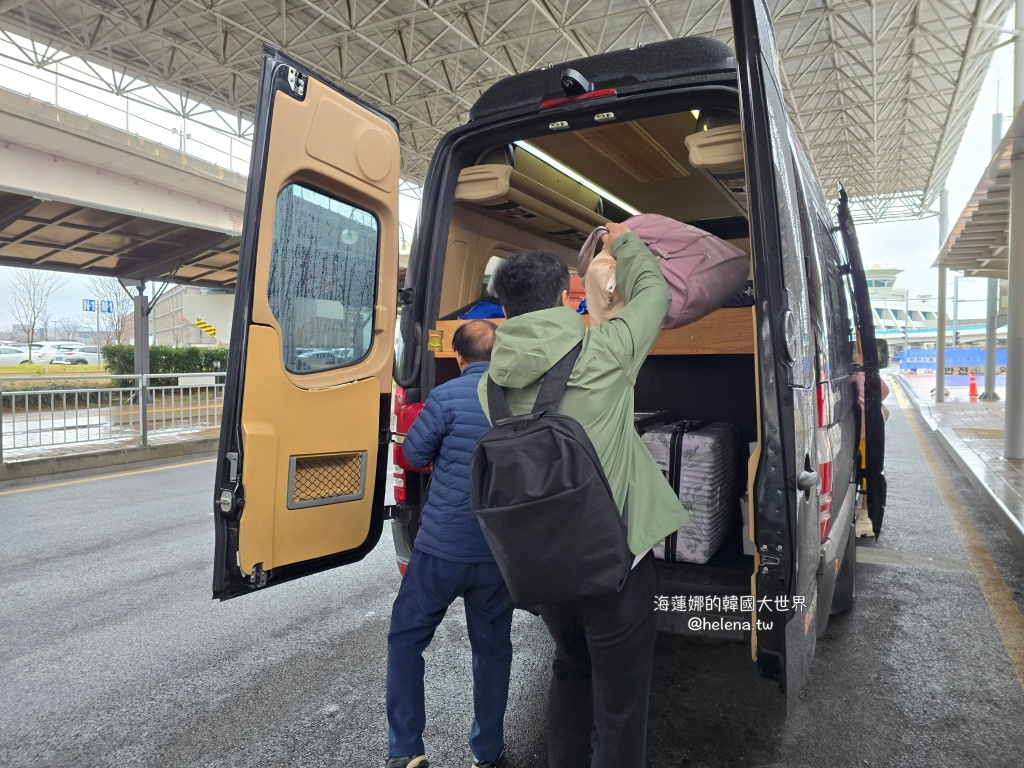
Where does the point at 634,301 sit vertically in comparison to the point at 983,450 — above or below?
above

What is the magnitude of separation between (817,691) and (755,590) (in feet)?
4.48

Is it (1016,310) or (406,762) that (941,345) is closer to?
(1016,310)

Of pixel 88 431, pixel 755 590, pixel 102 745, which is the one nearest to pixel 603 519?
pixel 755 590

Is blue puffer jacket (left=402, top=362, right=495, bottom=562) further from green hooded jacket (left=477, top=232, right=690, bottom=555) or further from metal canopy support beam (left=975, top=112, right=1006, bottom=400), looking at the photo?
metal canopy support beam (left=975, top=112, right=1006, bottom=400)

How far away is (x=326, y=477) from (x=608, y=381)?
1.43m

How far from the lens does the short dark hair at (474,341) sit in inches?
96.0

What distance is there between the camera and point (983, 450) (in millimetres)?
9547

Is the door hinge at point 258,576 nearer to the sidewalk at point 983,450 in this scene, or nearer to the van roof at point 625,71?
the van roof at point 625,71

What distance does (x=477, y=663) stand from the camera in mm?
2424

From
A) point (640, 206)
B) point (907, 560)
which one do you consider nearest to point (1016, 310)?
point (907, 560)

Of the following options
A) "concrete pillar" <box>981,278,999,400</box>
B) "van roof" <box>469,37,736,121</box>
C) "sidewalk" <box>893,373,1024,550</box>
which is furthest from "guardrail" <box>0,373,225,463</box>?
"concrete pillar" <box>981,278,999,400</box>

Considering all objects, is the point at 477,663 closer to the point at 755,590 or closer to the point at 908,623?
the point at 755,590

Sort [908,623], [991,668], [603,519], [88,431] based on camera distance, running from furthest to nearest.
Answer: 1. [88,431]
2. [908,623]
3. [991,668]
4. [603,519]

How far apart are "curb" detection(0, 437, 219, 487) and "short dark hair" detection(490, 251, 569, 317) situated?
8.15 metres
